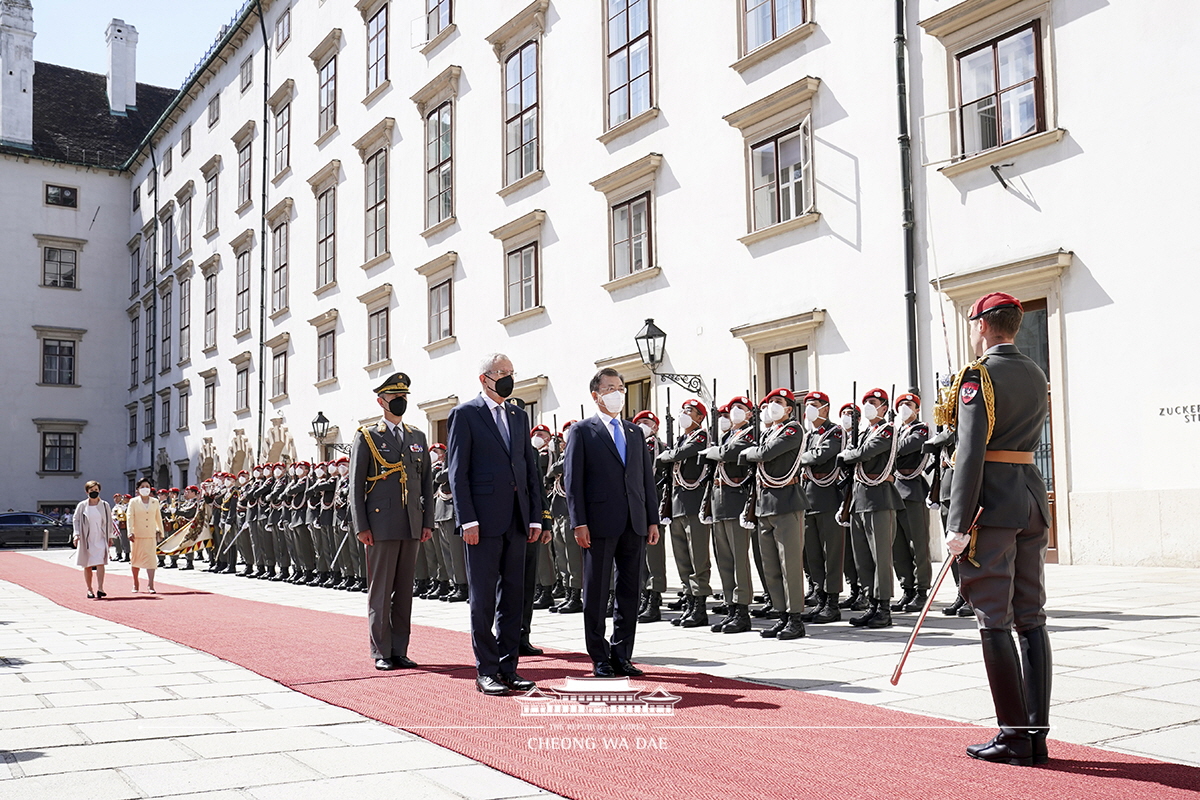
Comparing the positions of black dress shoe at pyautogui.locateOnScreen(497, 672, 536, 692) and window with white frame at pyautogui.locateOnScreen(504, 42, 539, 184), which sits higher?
window with white frame at pyautogui.locateOnScreen(504, 42, 539, 184)

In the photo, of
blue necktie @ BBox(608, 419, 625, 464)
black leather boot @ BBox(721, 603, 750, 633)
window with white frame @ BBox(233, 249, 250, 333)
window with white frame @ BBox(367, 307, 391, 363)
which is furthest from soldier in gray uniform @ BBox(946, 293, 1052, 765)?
window with white frame @ BBox(233, 249, 250, 333)

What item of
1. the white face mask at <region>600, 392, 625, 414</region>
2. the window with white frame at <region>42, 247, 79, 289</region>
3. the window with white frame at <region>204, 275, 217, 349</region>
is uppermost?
the window with white frame at <region>42, 247, 79, 289</region>

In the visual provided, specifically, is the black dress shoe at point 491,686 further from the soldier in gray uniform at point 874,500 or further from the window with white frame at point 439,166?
the window with white frame at point 439,166

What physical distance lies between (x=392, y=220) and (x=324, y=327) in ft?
15.2

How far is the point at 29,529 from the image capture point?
127 feet

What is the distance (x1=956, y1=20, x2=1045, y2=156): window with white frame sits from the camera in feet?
44.1

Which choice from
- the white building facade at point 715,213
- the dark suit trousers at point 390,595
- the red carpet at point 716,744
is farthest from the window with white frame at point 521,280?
the red carpet at point 716,744

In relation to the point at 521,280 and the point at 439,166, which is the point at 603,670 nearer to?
the point at 521,280

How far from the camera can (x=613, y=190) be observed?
19812 millimetres

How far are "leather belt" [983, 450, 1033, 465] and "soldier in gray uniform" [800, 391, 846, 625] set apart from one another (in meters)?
4.82

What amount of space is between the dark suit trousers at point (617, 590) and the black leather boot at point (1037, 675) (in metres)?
2.69

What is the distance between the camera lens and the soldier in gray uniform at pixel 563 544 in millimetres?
11930

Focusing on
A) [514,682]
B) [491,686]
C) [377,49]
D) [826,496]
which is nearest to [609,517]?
[514,682]

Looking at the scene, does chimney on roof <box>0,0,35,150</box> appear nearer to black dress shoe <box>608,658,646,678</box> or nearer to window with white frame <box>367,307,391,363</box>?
window with white frame <box>367,307,391,363</box>
